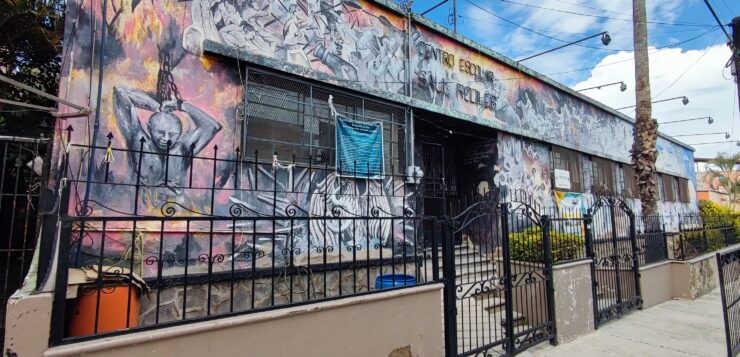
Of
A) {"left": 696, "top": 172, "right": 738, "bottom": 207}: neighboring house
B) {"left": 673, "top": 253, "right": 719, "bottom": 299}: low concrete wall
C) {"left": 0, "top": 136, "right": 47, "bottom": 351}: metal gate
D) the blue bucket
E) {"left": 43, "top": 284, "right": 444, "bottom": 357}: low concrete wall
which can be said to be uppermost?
{"left": 696, "top": 172, "right": 738, "bottom": 207}: neighboring house

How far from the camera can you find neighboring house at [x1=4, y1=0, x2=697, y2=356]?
4652 millimetres

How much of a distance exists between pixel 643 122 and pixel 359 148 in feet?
25.5

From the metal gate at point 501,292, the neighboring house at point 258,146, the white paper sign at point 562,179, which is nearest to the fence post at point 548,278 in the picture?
the metal gate at point 501,292

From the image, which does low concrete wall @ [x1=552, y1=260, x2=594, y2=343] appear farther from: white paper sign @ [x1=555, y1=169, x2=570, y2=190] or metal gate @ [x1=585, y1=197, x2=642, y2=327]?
white paper sign @ [x1=555, y1=169, x2=570, y2=190]

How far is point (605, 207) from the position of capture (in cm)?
782

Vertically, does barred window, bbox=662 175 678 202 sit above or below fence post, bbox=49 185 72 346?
above

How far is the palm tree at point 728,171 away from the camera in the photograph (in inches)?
1080

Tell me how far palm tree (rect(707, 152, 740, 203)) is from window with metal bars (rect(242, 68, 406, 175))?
3216 centimetres

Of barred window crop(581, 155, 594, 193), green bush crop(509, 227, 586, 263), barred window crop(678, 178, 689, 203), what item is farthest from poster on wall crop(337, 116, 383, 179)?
barred window crop(678, 178, 689, 203)

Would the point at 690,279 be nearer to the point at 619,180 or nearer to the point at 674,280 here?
the point at 674,280

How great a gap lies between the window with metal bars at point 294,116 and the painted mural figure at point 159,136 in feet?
2.64

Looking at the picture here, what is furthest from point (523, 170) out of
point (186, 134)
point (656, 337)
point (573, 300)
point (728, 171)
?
point (728, 171)

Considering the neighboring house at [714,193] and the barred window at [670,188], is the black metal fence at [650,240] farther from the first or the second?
the neighboring house at [714,193]

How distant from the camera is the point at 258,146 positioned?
20.5 feet
